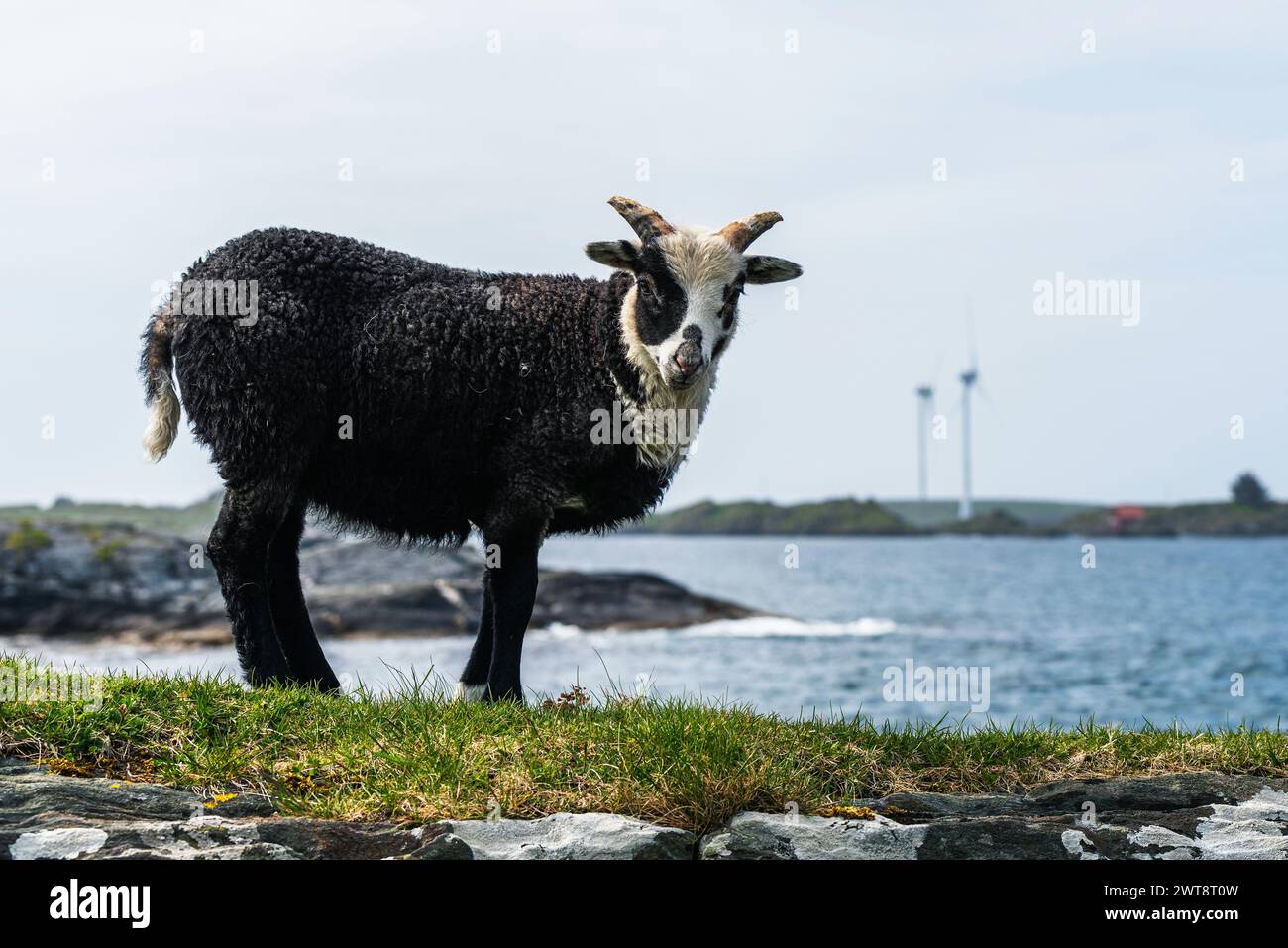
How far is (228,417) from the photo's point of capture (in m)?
10.1

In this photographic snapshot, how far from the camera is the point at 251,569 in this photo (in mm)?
10203

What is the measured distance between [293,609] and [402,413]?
1.96 m

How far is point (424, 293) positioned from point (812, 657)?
44.7m

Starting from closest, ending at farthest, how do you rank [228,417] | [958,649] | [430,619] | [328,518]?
[228,417]
[328,518]
[430,619]
[958,649]

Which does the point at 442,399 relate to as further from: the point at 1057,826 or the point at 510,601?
the point at 1057,826

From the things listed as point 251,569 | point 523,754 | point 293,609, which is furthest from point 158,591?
point 523,754

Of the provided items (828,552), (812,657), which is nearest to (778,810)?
(812,657)

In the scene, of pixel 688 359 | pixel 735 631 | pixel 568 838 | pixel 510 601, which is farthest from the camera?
pixel 735 631

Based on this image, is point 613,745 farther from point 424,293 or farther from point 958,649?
point 958,649

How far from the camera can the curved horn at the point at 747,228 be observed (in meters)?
10.1

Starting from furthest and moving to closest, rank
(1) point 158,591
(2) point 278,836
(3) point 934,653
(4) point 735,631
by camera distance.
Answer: (3) point 934,653, (4) point 735,631, (1) point 158,591, (2) point 278,836

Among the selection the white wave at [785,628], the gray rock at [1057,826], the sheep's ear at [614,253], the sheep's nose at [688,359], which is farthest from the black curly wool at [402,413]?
the white wave at [785,628]

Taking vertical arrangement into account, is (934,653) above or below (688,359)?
below

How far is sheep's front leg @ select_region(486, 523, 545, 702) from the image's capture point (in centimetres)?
992
